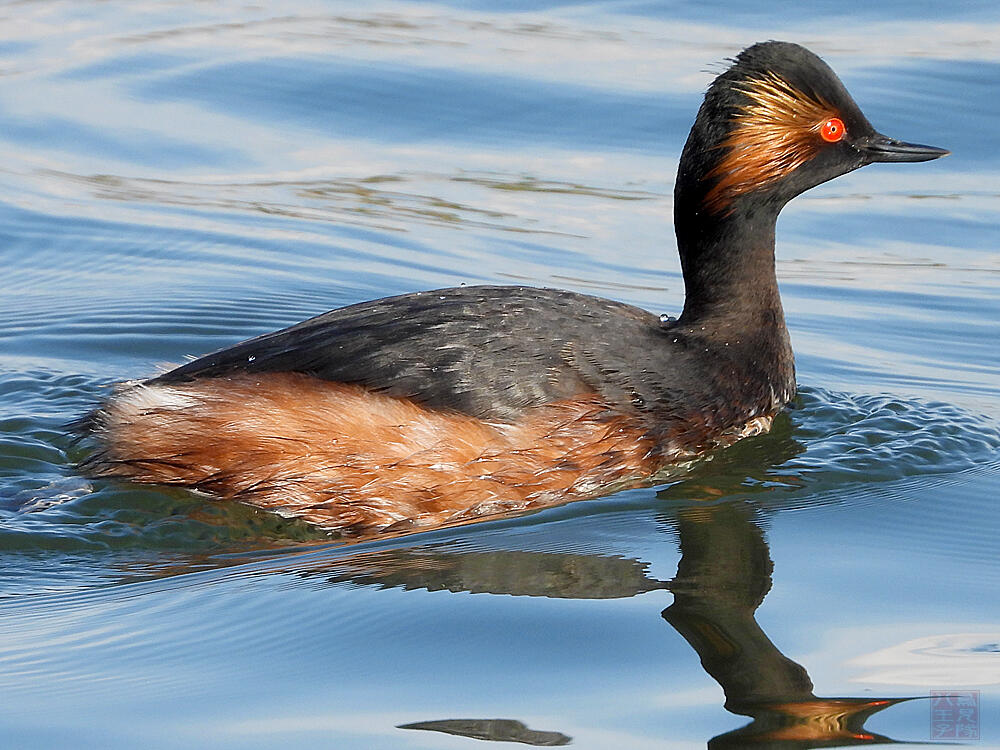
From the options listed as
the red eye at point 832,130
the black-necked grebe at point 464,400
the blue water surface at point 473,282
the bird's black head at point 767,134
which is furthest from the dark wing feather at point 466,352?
the red eye at point 832,130

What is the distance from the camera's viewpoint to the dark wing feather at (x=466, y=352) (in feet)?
19.1

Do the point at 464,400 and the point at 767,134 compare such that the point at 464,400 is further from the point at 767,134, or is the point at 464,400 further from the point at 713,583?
the point at 767,134

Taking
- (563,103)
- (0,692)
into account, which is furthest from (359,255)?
(0,692)

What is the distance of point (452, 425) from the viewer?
5766 millimetres

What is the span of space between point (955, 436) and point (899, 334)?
62.7 inches

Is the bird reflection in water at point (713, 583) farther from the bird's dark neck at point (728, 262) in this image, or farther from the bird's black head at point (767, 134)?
the bird's black head at point (767, 134)

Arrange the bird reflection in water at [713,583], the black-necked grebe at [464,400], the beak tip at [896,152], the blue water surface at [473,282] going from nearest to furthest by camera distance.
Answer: the bird reflection in water at [713,583], the blue water surface at [473,282], the black-necked grebe at [464,400], the beak tip at [896,152]

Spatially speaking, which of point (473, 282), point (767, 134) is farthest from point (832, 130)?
point (473, 282)

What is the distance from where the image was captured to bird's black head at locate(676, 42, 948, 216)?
638 cm

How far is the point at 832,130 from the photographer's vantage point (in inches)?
263

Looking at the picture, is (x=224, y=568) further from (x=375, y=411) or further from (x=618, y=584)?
(x=618, y=584)

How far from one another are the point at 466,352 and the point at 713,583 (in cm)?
127

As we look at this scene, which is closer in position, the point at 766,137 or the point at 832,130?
the point at 766,137

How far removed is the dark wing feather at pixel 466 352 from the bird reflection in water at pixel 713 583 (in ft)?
1.86
